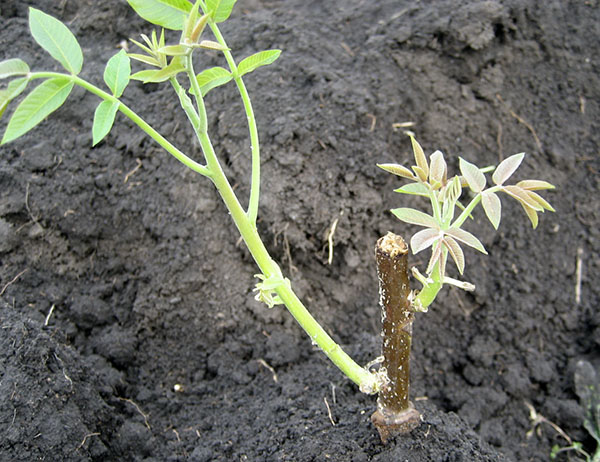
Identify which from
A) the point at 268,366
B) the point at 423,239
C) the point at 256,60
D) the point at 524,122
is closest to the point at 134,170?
the point at 268,366

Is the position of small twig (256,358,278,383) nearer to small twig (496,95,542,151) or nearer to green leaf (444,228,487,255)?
green leaf (444,228,487,255)

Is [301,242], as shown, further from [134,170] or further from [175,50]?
[175,50]

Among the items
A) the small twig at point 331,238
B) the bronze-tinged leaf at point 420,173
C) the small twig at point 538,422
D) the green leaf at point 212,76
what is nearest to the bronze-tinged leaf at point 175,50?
the green leaf at point 212,76

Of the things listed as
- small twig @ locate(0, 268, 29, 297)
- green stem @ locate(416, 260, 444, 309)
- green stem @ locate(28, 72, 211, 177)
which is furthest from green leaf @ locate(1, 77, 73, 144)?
small twig @ locate(0, 268, 29, 297)

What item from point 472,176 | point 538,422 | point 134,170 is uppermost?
point 472,176

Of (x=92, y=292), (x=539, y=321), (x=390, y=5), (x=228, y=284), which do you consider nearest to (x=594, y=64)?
(x=390, y=5)

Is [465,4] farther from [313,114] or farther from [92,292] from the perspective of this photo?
[92,292]

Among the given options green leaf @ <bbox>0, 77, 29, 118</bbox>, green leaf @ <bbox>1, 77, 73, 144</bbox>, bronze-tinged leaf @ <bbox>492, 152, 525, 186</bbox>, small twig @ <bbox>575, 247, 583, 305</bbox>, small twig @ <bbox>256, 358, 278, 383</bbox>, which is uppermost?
green leaf @ <bbox>0, 77, 29, 118</bbox>
